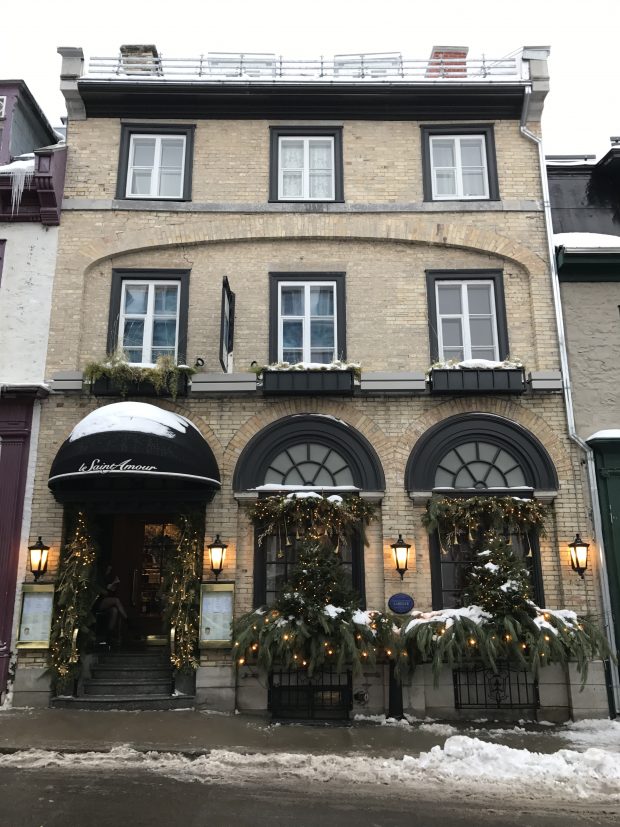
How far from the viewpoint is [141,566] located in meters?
15.3

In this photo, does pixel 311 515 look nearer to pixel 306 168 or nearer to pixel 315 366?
pixel 315 366

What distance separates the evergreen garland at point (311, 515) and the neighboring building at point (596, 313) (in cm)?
415

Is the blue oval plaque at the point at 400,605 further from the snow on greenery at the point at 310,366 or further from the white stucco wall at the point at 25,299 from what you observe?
the white stucco wall at the point at 25,299

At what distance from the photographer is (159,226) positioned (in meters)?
12.6

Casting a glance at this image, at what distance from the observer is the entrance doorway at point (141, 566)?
14602mm

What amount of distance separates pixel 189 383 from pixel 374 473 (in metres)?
3.67

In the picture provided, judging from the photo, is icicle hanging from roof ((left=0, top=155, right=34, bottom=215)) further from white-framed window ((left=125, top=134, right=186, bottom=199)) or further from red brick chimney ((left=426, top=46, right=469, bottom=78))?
red brick chimney ((left=426, top=46, right=469, bottom=78))

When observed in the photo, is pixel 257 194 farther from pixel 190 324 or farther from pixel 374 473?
pixel 374 473

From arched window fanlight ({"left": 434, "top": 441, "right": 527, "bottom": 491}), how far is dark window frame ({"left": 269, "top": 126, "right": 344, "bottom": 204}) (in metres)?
5.38

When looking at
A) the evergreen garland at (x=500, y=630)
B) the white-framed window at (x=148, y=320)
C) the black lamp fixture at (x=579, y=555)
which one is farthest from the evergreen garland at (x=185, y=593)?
the black lamp fixture at (x=579, y=555)

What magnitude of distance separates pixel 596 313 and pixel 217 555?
26.8 feet

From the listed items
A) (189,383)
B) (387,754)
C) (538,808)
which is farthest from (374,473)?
(538,808)

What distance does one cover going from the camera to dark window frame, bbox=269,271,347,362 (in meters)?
12.2

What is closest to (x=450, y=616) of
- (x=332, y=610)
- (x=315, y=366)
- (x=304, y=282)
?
(x=332, y=610)
